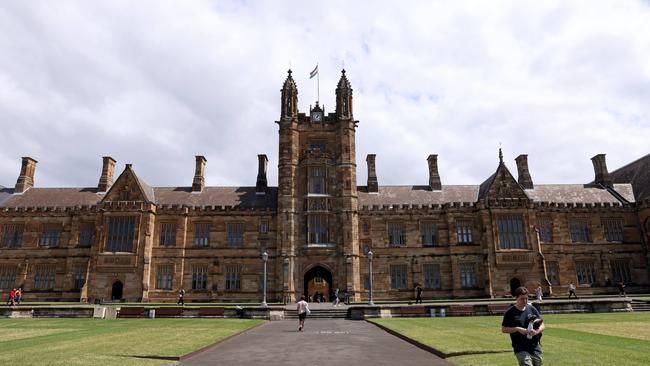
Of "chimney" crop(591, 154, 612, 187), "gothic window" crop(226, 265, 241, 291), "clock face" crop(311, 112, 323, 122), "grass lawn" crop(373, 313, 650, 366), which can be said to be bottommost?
"grass lawn" crop(373, 313, 650, 366)

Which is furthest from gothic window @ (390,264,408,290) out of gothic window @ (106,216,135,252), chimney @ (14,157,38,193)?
chimney @ (14,157,38,193)

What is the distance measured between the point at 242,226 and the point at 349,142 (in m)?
13.5

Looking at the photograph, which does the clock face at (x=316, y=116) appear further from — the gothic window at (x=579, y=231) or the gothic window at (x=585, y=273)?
the gothic window at (x=585, y=273)

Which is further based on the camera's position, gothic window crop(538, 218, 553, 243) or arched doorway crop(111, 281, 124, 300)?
gothic window crop(538, 218, 553, 243)

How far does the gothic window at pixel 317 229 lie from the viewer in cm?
3997

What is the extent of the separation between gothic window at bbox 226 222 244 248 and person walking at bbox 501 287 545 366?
1439 inches

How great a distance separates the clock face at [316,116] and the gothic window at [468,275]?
20175 mm

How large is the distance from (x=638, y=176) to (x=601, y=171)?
3431mm

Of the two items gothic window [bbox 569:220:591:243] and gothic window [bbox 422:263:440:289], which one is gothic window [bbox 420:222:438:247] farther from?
gothic window [bbox 569:220:591:243]

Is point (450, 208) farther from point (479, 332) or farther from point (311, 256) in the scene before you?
point (479, 332)

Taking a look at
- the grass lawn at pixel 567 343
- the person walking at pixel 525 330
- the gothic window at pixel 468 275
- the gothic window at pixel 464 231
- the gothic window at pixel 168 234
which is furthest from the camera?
the gothic window at pixel 168 234

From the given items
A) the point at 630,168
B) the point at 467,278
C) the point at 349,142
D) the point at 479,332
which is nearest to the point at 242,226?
the point at 349,142

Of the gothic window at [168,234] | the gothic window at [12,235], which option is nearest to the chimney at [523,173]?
the gothic window at [168,234]

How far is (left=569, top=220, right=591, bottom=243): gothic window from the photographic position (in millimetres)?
41406
